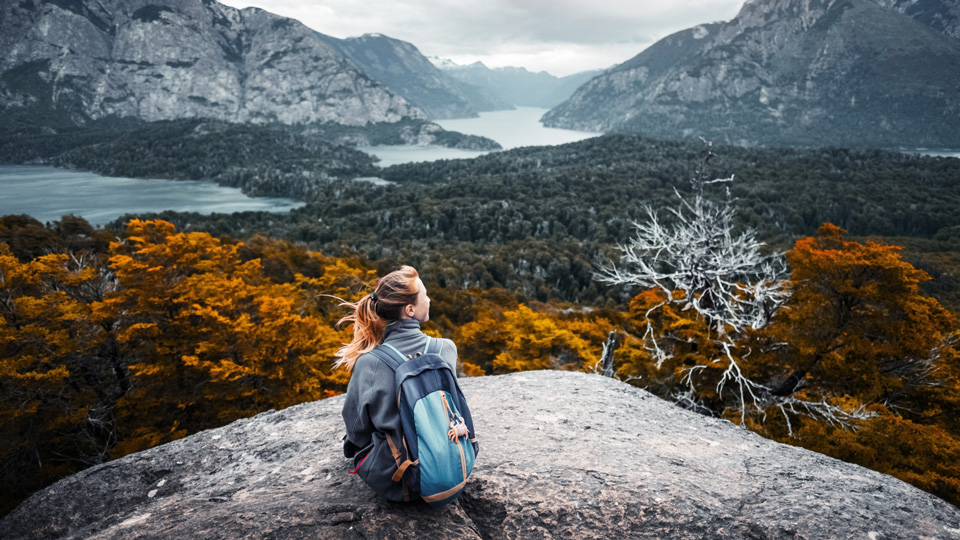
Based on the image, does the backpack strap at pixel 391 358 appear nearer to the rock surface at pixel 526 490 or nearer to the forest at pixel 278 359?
the rock surface at pixel 526 490

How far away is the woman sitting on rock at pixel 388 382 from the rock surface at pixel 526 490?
0.48m

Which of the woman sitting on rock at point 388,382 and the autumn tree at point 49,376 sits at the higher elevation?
the woman sitting on rock at point 388,382

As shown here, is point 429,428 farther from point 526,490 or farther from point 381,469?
point 526,490

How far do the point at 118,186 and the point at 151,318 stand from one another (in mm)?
211975

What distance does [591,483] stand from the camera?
4.60m

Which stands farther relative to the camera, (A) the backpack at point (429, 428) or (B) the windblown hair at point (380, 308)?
(B) the windblown hair at point (380, 308)

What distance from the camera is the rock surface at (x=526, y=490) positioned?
12.2 feet

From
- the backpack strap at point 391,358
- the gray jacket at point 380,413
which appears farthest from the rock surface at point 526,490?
the backpack strap at point 391,358

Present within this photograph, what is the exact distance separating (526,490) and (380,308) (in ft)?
7.81

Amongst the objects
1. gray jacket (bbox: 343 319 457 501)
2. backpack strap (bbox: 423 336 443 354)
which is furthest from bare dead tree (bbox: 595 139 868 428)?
gray jacket (bbox: 343 319 457 501)

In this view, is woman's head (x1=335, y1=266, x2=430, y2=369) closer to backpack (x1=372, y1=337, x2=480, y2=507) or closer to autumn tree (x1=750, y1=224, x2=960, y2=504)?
backpack (x1=372, y1=337, x2=480, y2=507)

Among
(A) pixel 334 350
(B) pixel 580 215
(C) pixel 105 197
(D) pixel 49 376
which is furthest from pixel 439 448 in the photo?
(C) pixel 105 197

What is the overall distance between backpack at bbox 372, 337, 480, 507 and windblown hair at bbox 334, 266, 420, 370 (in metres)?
0.23

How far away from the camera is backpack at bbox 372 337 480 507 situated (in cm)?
323
